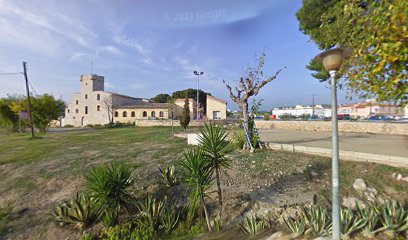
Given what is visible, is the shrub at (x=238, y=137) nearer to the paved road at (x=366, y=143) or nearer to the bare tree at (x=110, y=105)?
the paved road at (x=366, y=143)

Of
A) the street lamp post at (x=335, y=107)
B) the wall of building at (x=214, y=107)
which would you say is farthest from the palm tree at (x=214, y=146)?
the wall of building at (x=214, y=107)

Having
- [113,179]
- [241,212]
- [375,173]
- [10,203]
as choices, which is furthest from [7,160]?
[375,173]

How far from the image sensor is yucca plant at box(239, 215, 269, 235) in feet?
11.2

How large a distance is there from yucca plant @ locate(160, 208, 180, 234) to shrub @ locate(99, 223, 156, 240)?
0.81ft

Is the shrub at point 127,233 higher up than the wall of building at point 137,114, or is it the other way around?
the wall of building at point 137,114

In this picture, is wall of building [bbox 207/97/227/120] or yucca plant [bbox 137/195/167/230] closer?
yucca plant [bbox 137/195/167/230]

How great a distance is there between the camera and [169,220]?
13.2ft

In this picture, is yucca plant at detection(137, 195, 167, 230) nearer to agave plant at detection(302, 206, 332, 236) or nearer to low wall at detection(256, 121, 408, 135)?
agave plant at detection(302, 206, 332, 236)

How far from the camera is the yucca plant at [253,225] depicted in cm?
342

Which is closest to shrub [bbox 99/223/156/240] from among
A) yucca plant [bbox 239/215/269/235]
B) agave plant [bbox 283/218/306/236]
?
yucca plant [bbox 239/215/269/235]

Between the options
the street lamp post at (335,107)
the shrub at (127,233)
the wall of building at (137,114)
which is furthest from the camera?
the wall of building at (137,114)

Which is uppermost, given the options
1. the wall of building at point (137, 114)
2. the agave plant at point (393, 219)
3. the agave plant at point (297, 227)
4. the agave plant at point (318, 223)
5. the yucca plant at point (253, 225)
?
the wall of building at point (137, 114)

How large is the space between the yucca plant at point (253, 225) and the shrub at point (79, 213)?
3.36 m

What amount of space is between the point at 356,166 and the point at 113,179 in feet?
20.8
